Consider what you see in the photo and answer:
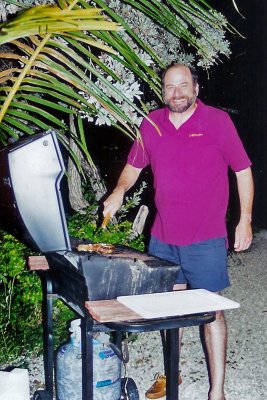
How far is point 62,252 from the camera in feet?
7.04

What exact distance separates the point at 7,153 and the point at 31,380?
2680 millimetres

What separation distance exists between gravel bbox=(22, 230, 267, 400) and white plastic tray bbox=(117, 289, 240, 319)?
170 cm

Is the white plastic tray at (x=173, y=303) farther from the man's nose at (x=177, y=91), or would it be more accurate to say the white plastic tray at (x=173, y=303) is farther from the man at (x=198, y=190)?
the man's nose at (x=177, y=91)

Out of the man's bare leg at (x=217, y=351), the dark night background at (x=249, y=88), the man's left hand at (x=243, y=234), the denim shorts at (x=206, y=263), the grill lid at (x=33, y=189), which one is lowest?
the man's bare leg at (x=217, y=351)

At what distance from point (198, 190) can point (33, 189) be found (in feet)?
5.30

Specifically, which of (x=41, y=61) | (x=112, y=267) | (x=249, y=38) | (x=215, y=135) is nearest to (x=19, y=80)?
(x=41, y=61)

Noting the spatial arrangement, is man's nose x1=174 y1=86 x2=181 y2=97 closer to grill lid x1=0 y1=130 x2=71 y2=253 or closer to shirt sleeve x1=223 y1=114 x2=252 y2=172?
shirt sleeve x1=223 y1=114 x2=252 y2=172

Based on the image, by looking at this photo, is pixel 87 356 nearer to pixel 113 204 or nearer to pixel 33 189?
pixel 33 189

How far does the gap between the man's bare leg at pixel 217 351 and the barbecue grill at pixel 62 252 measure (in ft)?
2.96

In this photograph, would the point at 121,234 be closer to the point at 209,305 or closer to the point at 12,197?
the point at 209,305

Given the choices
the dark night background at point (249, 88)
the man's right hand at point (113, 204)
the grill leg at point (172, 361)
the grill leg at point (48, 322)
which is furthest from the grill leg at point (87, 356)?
the dark night background at point (249, 88)

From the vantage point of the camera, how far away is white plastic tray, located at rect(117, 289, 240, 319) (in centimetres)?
193

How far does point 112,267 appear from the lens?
2.11 meters

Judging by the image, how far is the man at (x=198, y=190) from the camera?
10.3ft
